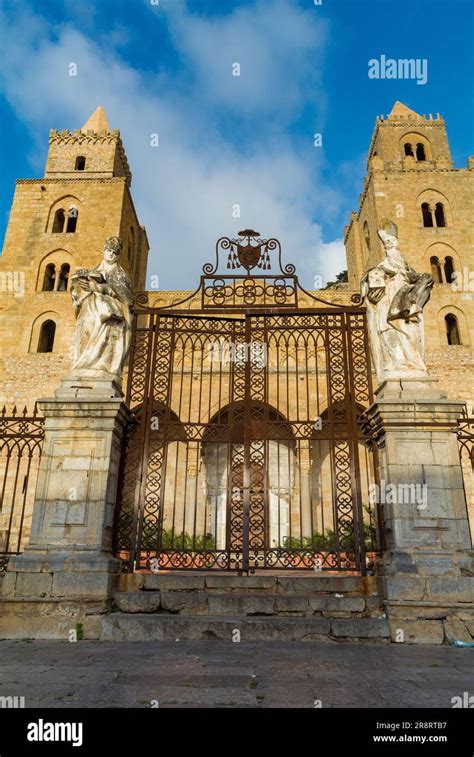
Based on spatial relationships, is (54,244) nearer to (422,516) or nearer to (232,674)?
(422,516)

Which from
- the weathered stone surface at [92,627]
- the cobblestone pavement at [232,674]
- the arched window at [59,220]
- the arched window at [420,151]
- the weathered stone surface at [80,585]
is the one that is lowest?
the cobblestone pavement at [232,674]

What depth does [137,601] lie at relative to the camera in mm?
5477

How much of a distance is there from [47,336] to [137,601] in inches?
785

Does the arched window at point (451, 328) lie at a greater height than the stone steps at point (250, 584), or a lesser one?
greater

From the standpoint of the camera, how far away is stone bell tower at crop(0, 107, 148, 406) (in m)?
21.9

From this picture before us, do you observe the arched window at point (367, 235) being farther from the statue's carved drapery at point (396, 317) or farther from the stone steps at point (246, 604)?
the stone steps at point (246, 604)

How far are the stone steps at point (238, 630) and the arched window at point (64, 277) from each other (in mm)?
21572

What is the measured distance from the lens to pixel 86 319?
6.61 m

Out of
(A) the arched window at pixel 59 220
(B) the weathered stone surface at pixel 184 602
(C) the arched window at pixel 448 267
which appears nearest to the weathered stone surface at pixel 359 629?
(B) the weathered stone surface at pixel 184 602

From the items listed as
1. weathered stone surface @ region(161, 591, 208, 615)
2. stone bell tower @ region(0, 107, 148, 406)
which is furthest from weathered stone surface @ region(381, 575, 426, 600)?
stone bell tower @ region(0, 107, 148, 406)

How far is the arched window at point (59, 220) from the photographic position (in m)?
25.4

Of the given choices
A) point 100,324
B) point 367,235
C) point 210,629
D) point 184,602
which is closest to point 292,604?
point 210,629

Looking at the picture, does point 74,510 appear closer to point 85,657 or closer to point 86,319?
point 85,657
